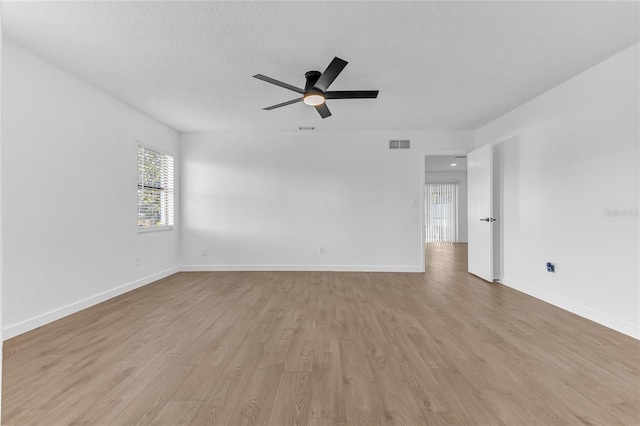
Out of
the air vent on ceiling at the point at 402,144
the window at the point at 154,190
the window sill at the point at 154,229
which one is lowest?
the window sill at the point at 154,229

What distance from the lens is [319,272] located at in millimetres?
5523

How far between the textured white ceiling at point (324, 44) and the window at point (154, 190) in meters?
1.02

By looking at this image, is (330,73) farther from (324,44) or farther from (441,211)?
(441,211)

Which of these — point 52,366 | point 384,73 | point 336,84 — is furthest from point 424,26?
point 52,366

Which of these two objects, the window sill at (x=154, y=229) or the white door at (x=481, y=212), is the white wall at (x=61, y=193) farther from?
the white door at (x=481, y=212)

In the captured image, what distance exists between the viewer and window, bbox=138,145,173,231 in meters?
4.71

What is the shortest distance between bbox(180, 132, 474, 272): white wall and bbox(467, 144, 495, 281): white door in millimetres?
646

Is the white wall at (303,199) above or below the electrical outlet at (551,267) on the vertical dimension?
above

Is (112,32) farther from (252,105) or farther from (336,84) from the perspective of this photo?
(336,84)

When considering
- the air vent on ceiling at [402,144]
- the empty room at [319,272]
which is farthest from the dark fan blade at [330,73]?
the air vent on ceiling at [402,144]

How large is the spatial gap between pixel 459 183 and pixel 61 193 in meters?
10.4

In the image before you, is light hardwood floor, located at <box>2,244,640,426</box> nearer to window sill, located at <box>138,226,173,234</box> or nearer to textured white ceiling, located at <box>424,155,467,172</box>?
window sill, located at <box>138,226,173,234</box>

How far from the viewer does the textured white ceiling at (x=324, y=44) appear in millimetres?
2420

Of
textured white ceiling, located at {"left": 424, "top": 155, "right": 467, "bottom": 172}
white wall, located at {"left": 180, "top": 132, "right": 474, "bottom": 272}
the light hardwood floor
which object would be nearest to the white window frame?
white wall, located at {"left": 180, "top": 132, "right": 474, "bottom": 272}
